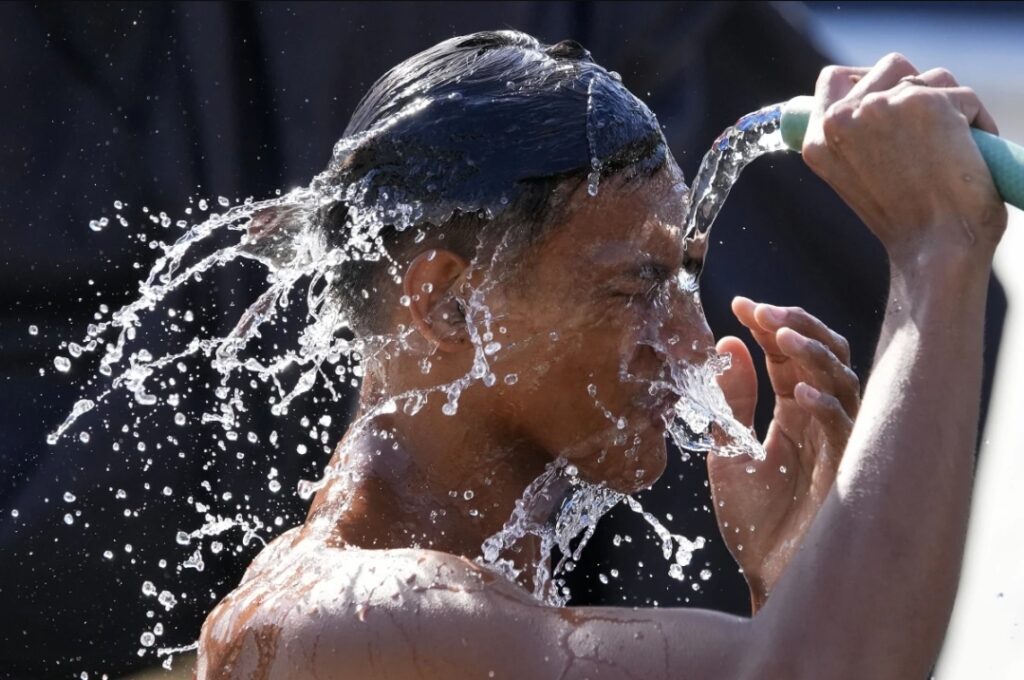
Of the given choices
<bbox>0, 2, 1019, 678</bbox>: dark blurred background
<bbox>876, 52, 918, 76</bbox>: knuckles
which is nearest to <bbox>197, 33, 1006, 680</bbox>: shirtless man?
<bbox>876, 52, 918, 76</bbox>: knuckles

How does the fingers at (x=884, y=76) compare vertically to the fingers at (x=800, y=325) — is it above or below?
above

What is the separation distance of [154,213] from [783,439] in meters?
1.94

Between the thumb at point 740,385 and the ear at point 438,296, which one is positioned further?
the thumb at point 740,385

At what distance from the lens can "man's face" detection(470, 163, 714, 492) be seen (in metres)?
1.88

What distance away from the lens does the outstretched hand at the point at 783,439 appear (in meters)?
2.11

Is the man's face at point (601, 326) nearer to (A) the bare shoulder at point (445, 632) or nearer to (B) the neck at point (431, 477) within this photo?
(B) the neck at point (431, 477)

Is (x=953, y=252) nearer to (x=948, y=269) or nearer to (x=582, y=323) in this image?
(x=948, y=269)

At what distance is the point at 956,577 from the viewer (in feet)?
4.96

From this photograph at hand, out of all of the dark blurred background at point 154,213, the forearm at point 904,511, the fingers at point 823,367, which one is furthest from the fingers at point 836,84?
the dark blurred background at point 154,213

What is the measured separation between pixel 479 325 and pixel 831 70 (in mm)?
562

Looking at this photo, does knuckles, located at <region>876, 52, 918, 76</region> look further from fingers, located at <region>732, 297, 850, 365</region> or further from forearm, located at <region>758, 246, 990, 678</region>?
fingers, located at <region>732, 297, 850, 365</region>

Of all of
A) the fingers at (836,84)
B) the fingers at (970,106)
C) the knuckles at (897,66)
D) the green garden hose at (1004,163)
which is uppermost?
the knuckles at (897,66)

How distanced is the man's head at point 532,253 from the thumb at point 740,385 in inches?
13.4

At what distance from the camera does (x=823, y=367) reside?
2.12 meters
